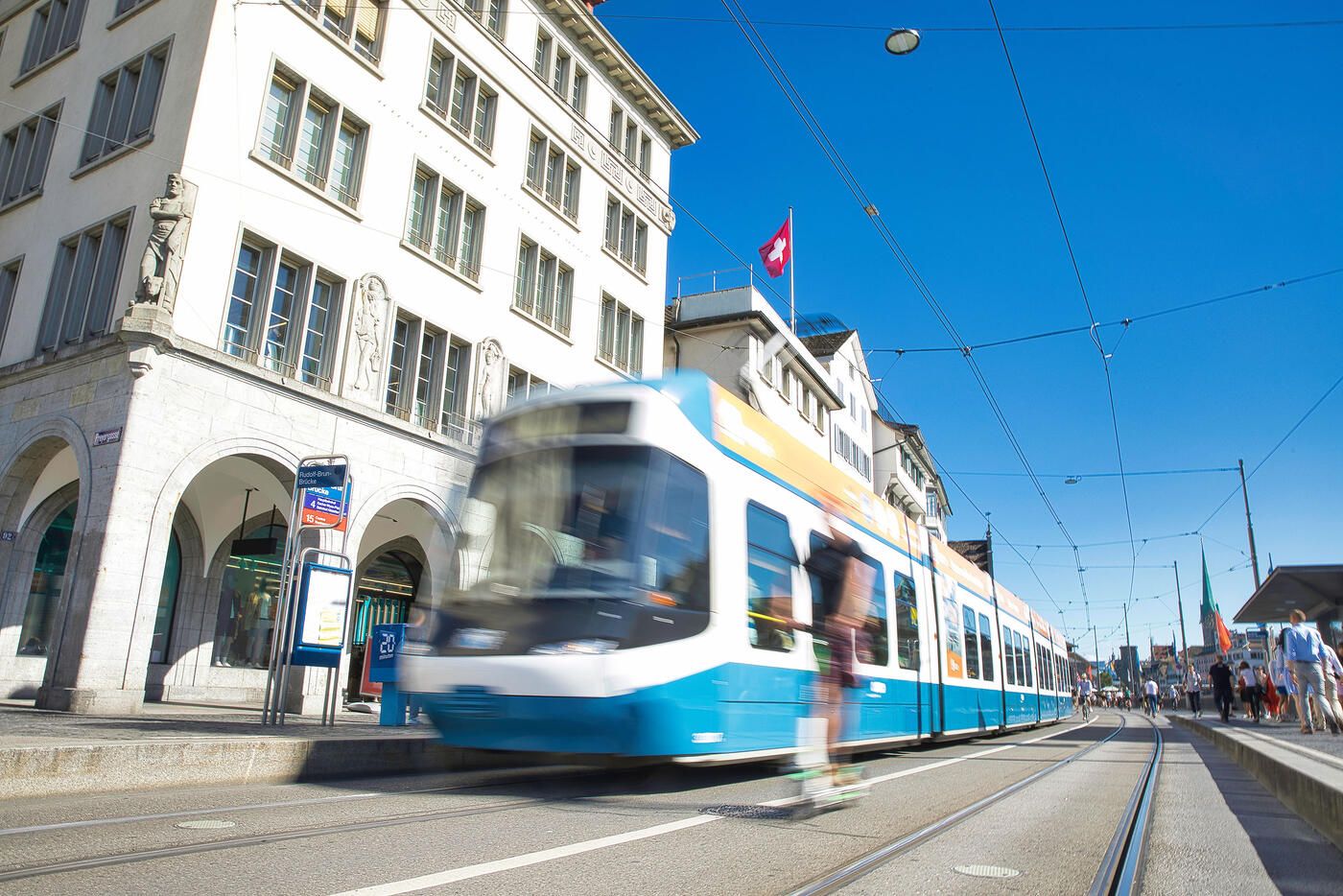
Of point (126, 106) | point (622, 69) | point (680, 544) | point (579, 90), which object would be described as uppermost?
point (622, 69)

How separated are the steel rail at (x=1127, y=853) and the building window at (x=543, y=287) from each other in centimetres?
1703

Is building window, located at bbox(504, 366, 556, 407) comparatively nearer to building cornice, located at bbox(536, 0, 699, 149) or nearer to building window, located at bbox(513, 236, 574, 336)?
building window, located at bbox(513, 236, 574, 336)

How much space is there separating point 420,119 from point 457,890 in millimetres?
18520

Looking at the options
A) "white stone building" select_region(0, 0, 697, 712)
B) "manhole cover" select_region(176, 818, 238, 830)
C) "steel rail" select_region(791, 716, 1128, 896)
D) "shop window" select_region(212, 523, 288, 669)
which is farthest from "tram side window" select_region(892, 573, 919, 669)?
"shop window" select_region(212, 523, 288, 669)

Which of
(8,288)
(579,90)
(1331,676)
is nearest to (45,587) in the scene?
(8,288)

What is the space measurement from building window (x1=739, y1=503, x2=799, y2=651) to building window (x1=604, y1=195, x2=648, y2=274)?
17836mm

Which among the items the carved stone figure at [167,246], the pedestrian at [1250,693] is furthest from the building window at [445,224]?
the pedestrian at [1250,693]

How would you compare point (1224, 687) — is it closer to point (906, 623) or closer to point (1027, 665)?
point (1027, 665)

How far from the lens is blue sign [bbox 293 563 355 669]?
10500mm

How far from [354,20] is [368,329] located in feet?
20.8

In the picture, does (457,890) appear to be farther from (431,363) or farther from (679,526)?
(431,363)

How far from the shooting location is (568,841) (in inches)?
196

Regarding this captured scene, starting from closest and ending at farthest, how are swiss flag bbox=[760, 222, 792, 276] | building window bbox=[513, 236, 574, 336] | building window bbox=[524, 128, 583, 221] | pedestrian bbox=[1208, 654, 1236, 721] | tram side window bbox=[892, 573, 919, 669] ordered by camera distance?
tram side window bbox=[892, 573, 919, 669], building window bbox=[513, 236, 574, 336], building window bbox=[524, 128, 583, 221], pedestrian bbox=[1208, 654, 1236, 721], swiss flag bbox=[760, 222, 792, 276]

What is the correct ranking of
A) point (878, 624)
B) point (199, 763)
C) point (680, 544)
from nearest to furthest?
point (199, 763) < point (680, 544) < point (878, 624)
